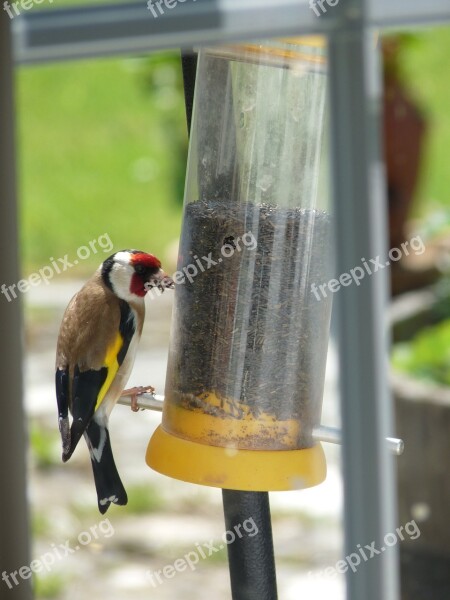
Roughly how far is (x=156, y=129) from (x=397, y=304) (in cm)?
116

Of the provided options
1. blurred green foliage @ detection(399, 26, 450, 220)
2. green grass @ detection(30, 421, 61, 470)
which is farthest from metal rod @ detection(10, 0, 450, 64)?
blurred green foliage @ detection(399, 26, 450, 220)

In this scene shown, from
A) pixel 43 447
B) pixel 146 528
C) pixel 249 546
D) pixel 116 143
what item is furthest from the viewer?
pixel 116 143

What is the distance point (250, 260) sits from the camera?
0.99 meters

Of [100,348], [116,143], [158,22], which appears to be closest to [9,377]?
[100,348]

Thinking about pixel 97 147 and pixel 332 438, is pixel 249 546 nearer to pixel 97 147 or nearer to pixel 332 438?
pixel 332 438

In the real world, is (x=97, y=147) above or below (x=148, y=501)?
above

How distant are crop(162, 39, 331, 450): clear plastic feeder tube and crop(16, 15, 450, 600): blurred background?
5cm

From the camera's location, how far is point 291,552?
7.12 feet

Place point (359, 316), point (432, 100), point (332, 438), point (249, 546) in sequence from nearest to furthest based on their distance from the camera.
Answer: point (249, 546) < point (332, 438) < point (359, 316) < point (432, 100)

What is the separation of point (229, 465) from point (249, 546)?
78 mm

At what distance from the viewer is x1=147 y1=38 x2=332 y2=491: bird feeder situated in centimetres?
93

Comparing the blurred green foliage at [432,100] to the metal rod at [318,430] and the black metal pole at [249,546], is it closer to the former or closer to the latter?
the metal rod at [318,430]

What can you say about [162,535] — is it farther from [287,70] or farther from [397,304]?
[287,70]

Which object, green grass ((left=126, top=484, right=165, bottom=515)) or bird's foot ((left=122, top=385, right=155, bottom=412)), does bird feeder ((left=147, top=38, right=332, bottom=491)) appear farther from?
green grass ((left=126, top=484, right=165, bottom=515))
